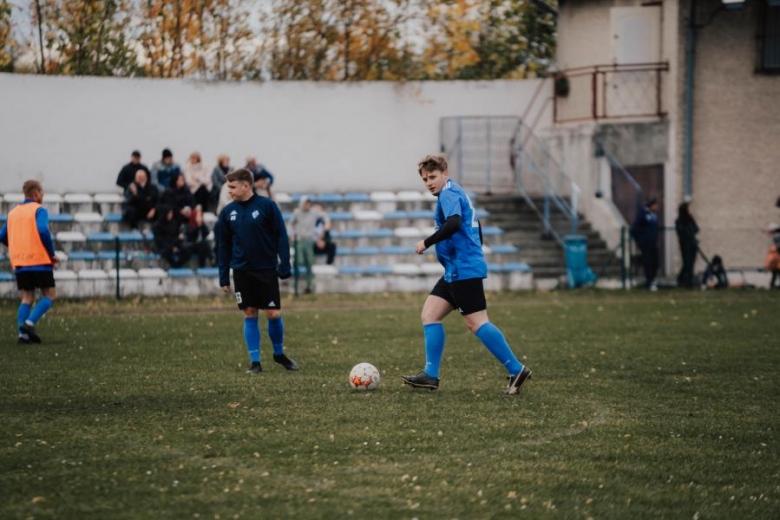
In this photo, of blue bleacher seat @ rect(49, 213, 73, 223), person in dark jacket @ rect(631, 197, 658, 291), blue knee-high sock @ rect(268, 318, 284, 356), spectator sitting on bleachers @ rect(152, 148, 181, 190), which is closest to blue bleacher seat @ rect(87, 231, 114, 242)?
blue bleacher seat @ rect(49, 213, 73, 223)

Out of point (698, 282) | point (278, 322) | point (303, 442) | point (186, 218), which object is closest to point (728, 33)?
point (698, 282)

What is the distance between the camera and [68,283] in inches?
840

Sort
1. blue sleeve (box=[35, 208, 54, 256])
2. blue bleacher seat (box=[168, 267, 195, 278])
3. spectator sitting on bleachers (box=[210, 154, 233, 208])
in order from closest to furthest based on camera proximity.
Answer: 1. blue sleeve (box=[35, 208, 54, 256])
2. blue bleacher seat (box=[168, 267, 195, 278])
3. spectator sitting on bleachers (box=[210, 154, 233, 208])

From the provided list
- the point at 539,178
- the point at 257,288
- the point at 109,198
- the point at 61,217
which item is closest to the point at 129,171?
the point at 109,198

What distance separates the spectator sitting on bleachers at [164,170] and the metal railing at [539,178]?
8.24m

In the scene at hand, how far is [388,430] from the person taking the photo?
25.5ft

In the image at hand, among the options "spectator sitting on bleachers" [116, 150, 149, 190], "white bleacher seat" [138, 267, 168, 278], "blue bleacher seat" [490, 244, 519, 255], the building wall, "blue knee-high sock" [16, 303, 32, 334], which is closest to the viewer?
"blue knee-high sock" [16, 303, 32, 334]

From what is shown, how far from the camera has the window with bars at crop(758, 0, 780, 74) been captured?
26516 mm

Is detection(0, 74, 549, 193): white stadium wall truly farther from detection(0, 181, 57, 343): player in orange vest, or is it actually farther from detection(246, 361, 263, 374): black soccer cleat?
detection(246, 361, 263, 374): black soccer cleat

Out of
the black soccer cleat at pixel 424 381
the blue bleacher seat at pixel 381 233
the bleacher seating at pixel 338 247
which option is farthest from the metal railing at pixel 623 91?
the black soccer cleat at pixel 424 381

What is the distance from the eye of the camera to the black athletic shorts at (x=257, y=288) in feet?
35.3

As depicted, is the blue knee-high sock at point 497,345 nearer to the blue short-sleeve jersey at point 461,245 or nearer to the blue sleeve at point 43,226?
the blue short-sleeve jersey at point 461,245

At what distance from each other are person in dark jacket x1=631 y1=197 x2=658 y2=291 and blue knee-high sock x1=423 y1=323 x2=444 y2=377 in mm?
14395

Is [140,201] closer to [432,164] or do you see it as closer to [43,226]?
[43,226]
